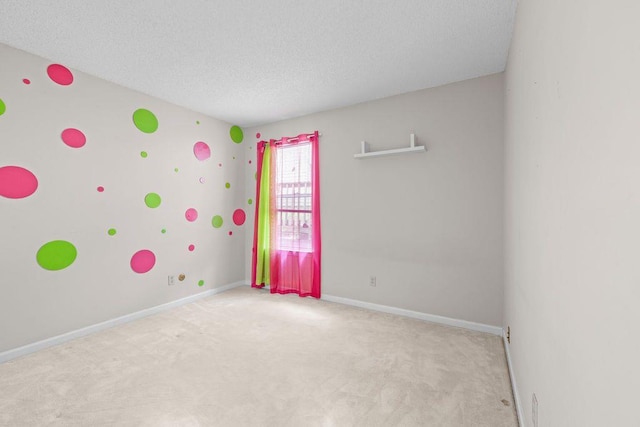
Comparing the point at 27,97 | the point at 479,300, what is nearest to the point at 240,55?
the point at 27,97

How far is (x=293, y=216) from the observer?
398 cm

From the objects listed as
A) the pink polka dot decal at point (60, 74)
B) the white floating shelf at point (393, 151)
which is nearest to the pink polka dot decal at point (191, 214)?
the pink polka dot decal at point (60, 74)

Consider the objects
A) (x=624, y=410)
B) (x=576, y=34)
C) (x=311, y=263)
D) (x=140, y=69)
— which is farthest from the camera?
(x=311, y=263)

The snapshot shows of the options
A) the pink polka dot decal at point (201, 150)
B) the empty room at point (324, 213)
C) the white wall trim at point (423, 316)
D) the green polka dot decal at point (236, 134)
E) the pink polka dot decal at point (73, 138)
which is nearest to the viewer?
the empty room at point (324, 213)

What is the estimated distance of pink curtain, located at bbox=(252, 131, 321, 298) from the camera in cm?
371

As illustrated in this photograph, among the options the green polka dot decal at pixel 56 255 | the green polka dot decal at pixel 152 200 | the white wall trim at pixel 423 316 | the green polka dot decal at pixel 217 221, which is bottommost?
the white wall trim at pixel 423 316

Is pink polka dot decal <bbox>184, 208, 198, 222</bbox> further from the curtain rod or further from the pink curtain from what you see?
the curtain rod

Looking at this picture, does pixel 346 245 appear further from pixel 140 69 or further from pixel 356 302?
pixel 140 69

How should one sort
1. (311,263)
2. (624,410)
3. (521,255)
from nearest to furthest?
(624,410) → (521,255) → (311,263)

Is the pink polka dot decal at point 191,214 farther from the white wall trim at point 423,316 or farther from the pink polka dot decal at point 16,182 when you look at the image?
the white wall trim at point 423,316

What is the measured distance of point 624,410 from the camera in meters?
0.50

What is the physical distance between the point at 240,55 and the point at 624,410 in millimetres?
2837

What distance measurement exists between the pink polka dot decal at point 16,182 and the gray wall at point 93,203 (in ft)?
0.14

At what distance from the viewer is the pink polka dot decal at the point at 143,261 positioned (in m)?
3.08
